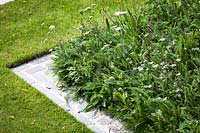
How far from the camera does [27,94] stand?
552 cm

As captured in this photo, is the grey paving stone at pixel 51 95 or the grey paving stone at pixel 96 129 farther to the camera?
the grey paving stone at pixel 51 95

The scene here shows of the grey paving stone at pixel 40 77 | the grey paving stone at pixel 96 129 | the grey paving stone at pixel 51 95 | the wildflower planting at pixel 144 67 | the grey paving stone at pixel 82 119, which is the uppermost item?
the wildflower planting at pixel 144 67

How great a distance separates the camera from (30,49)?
6453mm

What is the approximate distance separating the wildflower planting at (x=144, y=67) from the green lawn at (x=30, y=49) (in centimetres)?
39

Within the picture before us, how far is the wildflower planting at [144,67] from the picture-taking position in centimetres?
457

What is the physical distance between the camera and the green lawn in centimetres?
501

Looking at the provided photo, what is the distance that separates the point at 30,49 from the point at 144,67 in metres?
1.99

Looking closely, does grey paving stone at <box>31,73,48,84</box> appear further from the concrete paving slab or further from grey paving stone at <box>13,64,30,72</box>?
grey paving stone at <box>13,64,30,72</box>

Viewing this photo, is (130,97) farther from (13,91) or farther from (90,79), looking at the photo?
(13,91)

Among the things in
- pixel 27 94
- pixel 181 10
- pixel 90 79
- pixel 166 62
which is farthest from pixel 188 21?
pixel 27 94

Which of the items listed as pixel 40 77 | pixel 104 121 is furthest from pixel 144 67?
pixel 40 77

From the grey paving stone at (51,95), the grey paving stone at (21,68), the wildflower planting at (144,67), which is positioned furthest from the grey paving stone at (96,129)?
the grey paving stone at (21,68)

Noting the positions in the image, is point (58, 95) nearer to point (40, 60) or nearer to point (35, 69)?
point (35, 69)

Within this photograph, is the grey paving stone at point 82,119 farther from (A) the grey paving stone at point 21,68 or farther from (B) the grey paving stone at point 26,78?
(A) the grey paving stone at point 21,68
